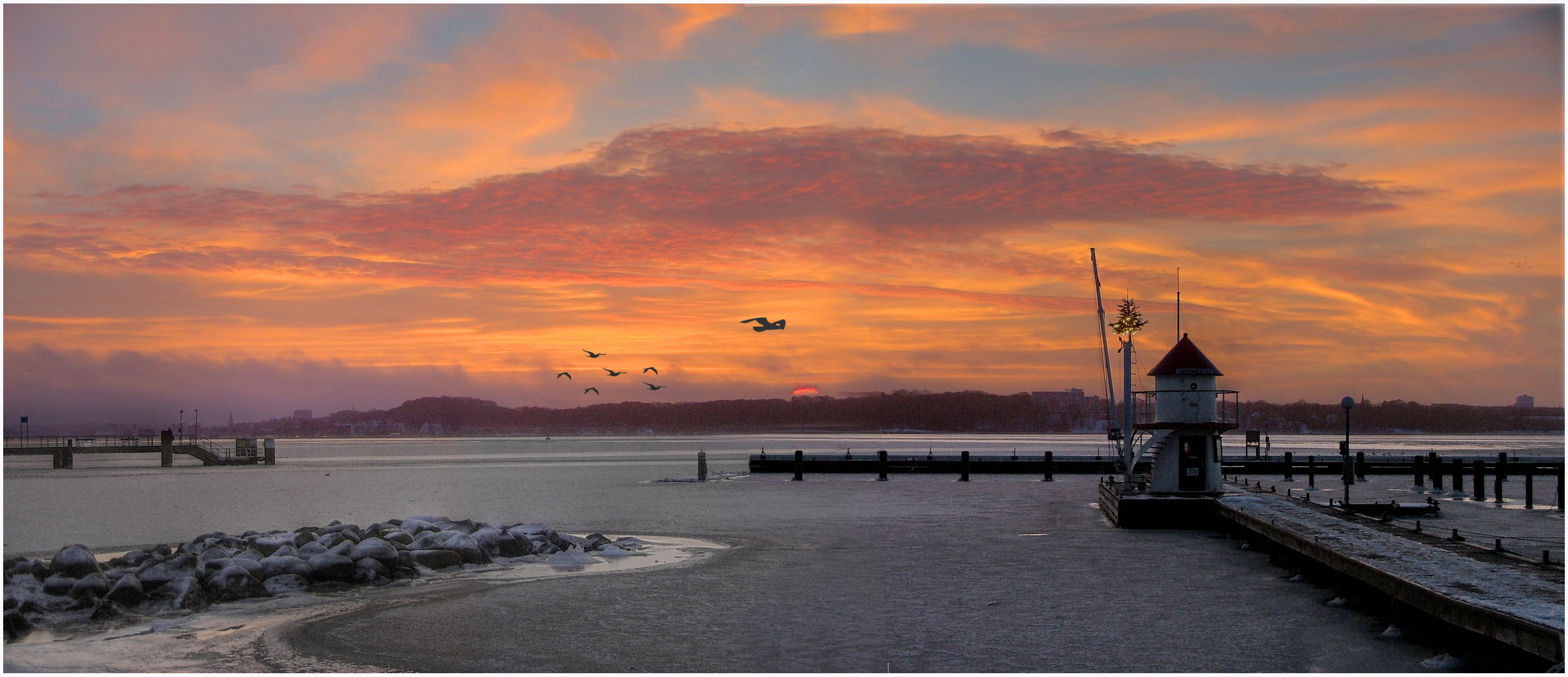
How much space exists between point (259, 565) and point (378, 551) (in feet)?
9.17

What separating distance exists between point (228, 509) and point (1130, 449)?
4471 centimetres

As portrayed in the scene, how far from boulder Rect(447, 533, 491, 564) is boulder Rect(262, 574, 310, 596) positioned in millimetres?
4474

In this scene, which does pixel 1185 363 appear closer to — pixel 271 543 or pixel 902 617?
pixel 902 617

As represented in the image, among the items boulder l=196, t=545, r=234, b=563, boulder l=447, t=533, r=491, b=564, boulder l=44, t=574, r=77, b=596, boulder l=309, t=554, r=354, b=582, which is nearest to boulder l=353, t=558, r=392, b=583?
boulder l=309, t=554, r=354, b=582

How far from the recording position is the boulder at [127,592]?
21.9 m

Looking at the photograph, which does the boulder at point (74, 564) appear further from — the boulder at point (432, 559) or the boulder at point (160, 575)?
the boulder at point (432, 559)

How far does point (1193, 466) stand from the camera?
131 ft

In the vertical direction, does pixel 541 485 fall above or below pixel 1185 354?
below

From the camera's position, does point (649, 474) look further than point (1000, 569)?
Yes

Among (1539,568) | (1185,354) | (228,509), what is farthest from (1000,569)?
(228,509)

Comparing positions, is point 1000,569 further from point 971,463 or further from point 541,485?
point 541,485

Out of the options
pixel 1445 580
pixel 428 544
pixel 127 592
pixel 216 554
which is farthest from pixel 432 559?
pixel 1445 580

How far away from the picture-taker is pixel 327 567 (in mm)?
25438

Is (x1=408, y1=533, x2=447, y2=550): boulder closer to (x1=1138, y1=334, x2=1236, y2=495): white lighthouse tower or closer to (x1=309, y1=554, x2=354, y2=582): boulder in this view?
(x1=309, y1=554, x2=354, y2=582): boulder
